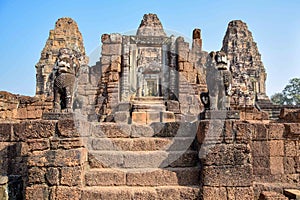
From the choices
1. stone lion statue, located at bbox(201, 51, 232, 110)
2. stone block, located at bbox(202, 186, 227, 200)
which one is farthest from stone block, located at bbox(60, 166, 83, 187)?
stone lion statue, located at bbox(201, 51, 232, 110)

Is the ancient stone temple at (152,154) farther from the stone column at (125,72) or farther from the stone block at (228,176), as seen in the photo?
the stone column at (125,72)

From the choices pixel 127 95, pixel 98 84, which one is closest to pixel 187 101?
pixel 127 95

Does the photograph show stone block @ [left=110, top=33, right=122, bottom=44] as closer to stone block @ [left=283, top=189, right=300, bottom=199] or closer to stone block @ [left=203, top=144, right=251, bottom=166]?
stone block @ [left=203, top=144, right=251, bottom=166]

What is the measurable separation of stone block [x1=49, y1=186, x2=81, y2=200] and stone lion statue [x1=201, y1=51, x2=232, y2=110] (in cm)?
297

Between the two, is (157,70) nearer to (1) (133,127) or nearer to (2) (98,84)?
(2) (98,84)

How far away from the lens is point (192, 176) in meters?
4.93

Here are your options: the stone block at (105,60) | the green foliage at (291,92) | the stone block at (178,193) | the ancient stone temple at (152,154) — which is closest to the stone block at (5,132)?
the ancient stone temple at (152,154)

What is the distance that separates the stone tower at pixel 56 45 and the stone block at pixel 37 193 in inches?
1055

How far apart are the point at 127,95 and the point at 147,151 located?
6764 millimetres

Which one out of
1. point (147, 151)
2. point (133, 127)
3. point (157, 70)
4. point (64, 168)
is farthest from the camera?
point (157, 70)

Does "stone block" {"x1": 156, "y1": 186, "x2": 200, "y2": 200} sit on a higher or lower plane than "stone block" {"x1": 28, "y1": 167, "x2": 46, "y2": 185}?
lower

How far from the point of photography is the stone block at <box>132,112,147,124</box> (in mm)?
9914

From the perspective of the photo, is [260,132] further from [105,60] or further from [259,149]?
[105,60]

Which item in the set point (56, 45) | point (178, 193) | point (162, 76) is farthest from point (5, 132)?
point (56, 45)
